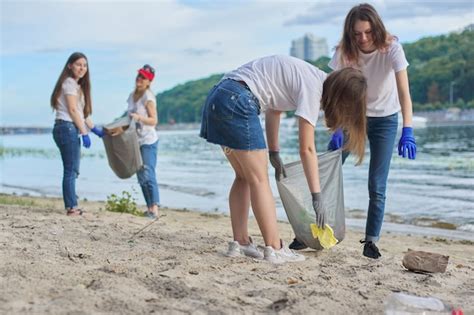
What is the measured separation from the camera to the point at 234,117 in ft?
12.9

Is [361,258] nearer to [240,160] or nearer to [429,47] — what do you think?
[240,160]

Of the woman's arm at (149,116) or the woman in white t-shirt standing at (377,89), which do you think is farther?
the woman's arm at (149,116)

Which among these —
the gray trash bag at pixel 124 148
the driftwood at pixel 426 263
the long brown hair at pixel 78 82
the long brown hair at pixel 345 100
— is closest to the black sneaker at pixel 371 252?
the driftwood at pixel 426 263

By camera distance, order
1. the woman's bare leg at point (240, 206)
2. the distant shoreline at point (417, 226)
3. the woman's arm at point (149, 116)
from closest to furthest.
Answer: the woman's bare leg at point (240, 206)
the woman's arm at point (149, 116)
the distant shoreline at point (417, 226)

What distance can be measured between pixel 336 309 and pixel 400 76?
6.28 ft

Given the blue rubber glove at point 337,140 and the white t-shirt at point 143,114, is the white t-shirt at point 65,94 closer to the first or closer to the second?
the white t-shirt at point 143,114

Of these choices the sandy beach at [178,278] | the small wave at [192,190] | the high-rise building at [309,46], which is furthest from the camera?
the high-rise building at [309,46]

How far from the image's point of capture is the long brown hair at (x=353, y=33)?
4.41 meters

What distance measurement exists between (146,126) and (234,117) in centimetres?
349

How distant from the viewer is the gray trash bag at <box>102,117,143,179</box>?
7.21 metres

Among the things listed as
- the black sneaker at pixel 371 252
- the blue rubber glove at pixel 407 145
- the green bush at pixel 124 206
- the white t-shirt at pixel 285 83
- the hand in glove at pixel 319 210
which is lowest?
the green bush at pixel 124 206

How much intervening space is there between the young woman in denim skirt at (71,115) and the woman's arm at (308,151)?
329cm

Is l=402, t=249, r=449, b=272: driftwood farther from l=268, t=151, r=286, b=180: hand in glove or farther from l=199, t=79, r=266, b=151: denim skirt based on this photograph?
l=199, t=79, r=266, b=151: denim skirt

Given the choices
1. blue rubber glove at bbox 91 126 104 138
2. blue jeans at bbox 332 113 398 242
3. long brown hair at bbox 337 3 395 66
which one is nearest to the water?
blue rubber glove at bbox 91 126 104 138
